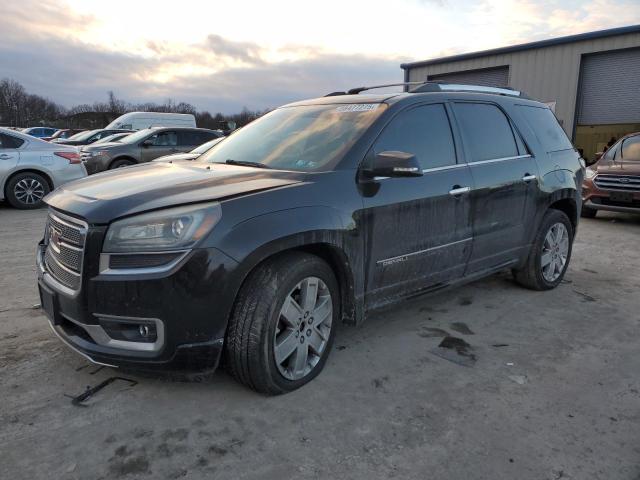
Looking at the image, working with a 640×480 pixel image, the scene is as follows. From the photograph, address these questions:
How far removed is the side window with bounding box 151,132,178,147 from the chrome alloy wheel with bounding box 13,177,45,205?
4584 mm

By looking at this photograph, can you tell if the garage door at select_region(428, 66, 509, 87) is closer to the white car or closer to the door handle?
the white car

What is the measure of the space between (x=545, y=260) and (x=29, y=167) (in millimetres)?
9074

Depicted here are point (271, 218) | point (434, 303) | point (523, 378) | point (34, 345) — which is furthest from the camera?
point (434, 303)

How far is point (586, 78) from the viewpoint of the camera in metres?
17.1

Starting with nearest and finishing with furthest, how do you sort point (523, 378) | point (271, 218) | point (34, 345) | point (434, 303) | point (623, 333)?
point (271, 218) → point (523, 378) → point (34, 345) → point (623, 333) → point (434, 303)

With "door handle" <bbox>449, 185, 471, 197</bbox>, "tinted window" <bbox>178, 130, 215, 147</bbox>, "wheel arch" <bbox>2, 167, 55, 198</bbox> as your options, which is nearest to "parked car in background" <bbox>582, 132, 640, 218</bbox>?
"door handle" <bbox>449, 185, 471, 197</bbox>

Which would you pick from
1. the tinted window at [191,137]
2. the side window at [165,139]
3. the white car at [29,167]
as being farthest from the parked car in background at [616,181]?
the side window at [165,139]

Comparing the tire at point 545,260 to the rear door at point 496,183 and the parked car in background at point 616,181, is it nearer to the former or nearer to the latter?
the rear door at point 496,183

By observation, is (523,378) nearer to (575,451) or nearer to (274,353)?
(575,451)

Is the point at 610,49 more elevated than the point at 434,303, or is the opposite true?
the point at 610,49

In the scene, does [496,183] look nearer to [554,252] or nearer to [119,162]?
[554,252]

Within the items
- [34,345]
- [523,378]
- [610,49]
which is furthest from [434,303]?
[610,49]

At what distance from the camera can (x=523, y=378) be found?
324 centimetres

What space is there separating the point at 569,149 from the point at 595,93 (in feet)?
46.0
